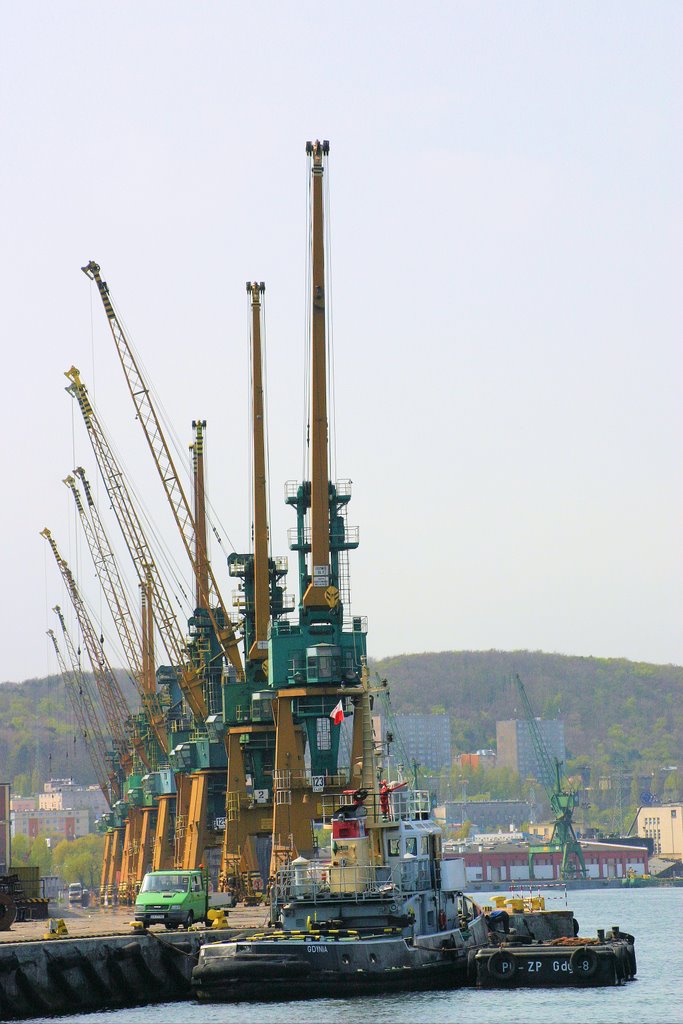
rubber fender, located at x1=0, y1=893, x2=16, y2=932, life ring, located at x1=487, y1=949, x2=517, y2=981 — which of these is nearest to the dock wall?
life ring, located at x1=487, y1=949, x2=517, y2=981

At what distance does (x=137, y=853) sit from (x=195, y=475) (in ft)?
157

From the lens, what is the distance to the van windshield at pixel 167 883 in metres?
70.0

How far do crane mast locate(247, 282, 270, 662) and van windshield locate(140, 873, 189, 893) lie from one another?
106ft

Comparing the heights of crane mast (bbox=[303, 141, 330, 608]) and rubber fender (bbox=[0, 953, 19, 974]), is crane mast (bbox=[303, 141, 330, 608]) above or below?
above

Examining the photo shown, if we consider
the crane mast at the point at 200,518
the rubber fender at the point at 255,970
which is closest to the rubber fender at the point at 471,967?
the rubber fender at the point at 255,970

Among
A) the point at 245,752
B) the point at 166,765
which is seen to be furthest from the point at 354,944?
the point at 166,765

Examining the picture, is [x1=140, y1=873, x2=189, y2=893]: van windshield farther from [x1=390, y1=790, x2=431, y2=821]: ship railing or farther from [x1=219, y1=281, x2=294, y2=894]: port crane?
[x1=219, y1=281, x2=294, y2=894]: port crane

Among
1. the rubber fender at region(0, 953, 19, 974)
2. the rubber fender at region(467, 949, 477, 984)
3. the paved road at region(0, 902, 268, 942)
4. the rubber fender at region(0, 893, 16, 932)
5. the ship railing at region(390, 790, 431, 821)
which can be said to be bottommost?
the rubber fender at region(467, 949, 477, 984)

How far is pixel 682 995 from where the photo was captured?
65062mm

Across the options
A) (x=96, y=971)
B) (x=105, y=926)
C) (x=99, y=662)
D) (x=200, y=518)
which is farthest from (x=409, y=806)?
(x=99, y=662)

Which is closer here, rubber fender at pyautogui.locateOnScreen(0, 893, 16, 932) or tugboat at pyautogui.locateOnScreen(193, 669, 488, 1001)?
tugboat at pyautogui.locateOnScreen(193, 669, 488, 1001)

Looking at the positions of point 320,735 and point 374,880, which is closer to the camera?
point 374,880

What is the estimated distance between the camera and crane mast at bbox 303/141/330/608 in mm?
88438

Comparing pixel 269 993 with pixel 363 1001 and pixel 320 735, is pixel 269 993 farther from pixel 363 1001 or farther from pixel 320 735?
pixel 320 735
